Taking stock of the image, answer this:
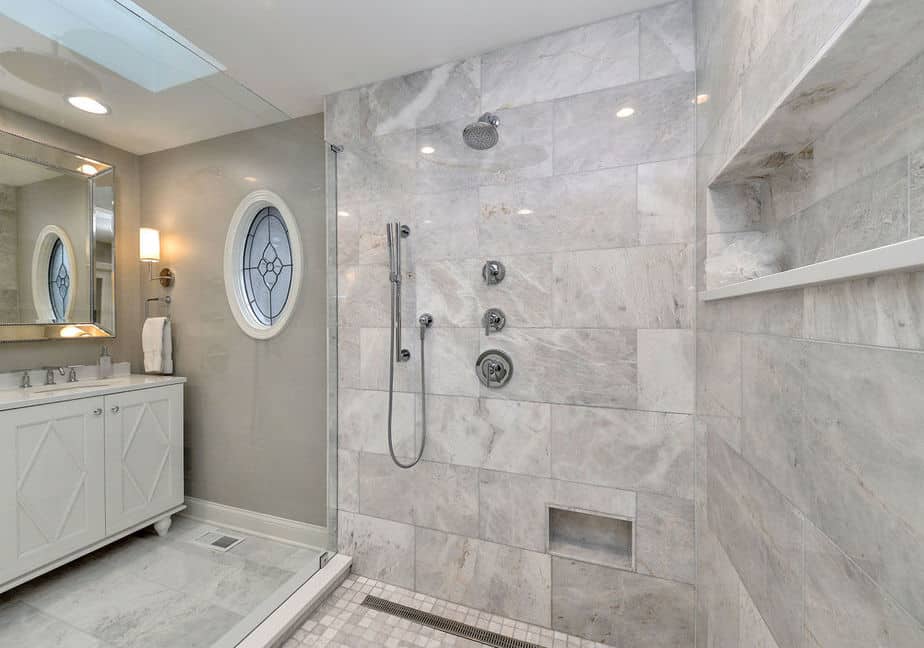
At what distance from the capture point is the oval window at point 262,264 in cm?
190

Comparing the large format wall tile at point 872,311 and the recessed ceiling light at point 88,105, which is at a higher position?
the recessed ceiling light at point 88,105

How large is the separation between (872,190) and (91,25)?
2.26 metres

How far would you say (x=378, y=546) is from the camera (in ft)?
6.46

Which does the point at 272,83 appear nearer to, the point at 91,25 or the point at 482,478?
the point at 91,25

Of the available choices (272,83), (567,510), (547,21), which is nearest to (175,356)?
(272,83)

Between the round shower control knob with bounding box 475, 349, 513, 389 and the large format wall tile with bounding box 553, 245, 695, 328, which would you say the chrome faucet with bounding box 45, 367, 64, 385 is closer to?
the round shower control knob with bounding box 475, 349, 513, 389

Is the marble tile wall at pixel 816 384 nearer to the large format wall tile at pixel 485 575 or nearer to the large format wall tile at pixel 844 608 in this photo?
the large format wall tile at pixel 844 608

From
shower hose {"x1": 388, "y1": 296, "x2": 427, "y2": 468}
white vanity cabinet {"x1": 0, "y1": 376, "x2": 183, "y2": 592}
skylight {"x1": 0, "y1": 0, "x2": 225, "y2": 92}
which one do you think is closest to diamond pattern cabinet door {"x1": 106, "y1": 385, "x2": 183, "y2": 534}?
white vanity cabinet {"x1": 0, "y1": 376, "x2": 183, "y2": 592}

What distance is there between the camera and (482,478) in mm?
1771

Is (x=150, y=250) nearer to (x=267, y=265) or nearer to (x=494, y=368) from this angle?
(x=267, y=265)

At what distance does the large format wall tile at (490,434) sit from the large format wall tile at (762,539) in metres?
0.66

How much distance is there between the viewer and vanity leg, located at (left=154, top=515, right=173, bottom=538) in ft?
5.88

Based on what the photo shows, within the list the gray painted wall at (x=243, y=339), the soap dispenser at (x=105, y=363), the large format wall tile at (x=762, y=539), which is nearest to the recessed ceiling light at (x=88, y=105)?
the gray painted wall at (x=243, y=339)

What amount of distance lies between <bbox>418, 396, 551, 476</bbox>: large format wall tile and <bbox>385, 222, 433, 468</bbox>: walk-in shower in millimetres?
40
